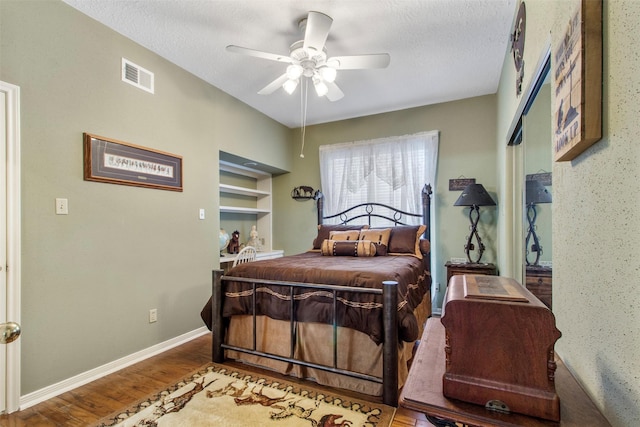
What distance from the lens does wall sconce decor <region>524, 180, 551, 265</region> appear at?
1.59 meters

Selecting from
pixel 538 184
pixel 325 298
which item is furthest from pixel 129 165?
pixel 538 184

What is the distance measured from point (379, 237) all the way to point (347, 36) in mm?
1960

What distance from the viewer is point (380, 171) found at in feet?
13.7

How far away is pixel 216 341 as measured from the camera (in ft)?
7.77

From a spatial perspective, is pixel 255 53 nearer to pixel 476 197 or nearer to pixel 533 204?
pixel 533 204

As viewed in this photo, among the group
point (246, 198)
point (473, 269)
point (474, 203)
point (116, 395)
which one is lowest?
point (116, 395)

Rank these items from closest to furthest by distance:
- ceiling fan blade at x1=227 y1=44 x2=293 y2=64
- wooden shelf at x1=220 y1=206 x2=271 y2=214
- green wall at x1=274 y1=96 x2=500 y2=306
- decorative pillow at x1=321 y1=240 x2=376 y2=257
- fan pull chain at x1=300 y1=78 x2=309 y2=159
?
ceiling fan blade at x1=227 y1=44 x2=293 y2=64 → decorative pillow at x1=321 y1=240 x2=376 y2=257 → fan pull chain at x1=300 y1=78 x2=309 y2=159 → green wall at x1=274 y1=96 x2=500 y2=306 → wooden shelf at x1=220 y1=206 x2=271 y2=214

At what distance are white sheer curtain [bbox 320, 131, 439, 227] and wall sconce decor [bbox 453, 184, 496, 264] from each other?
563 mm

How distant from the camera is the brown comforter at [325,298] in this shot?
1879mm

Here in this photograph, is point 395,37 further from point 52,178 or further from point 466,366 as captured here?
point 52,178

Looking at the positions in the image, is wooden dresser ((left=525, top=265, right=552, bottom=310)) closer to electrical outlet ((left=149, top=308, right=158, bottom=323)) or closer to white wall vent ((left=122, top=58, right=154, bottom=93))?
electrical outlet ((left=149, top=308, right=158, bottom=323))

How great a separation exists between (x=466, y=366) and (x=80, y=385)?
2.57 meters

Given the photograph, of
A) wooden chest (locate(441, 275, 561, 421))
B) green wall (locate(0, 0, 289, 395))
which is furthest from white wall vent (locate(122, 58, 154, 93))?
wooden chest (locate(441, 275, 561, 421))

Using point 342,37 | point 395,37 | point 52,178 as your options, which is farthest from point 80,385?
point 395,37
